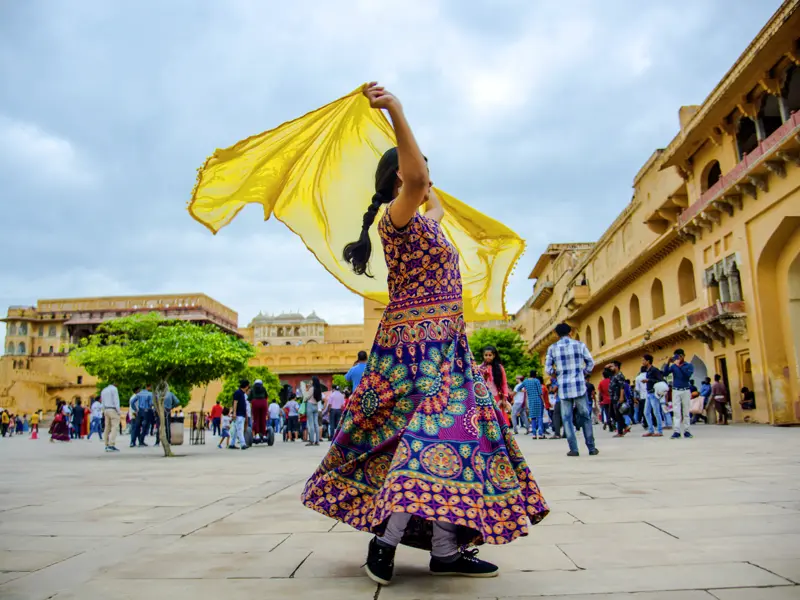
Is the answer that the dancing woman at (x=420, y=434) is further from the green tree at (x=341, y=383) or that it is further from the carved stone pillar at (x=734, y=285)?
the carved stone pillar at (x=734, y=285)

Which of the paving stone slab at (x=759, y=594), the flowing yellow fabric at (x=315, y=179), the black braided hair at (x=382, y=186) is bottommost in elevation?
the paving stone slab at (x=759, y=594)

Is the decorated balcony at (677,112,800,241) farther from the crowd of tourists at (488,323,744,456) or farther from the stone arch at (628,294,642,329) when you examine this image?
the stone arch at (628,294,642,329)

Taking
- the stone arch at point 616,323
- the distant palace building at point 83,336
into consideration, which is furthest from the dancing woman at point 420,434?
the distant palace building at point 83,336

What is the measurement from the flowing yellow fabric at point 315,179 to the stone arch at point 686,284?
23264 mm

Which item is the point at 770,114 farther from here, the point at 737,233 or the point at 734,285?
the point at 734,285

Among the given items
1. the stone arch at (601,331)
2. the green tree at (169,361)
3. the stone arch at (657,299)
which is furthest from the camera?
the stone arch at (601,331)

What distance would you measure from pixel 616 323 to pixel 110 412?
26101 mm

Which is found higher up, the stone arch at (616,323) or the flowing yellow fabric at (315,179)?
the stone arch at (616,323)

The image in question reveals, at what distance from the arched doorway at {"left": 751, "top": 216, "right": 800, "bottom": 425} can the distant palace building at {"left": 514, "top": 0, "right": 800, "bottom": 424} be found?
27 millimetres

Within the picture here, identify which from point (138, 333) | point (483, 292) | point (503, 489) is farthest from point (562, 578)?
point (138, 333)

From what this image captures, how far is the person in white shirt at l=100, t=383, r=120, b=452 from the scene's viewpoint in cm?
1454

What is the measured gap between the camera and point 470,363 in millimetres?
2734

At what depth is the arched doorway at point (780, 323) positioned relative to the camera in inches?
681

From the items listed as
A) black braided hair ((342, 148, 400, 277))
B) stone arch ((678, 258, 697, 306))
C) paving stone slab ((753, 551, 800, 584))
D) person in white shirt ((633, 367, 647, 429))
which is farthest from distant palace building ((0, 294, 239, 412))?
paving stone slab ((753, 551, 800, 584))
